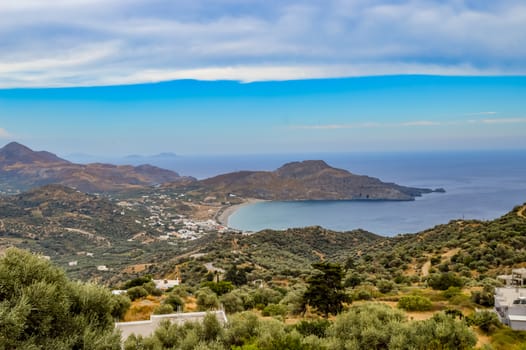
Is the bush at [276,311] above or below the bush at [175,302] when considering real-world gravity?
above

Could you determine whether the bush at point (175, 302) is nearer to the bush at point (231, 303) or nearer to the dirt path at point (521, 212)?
the bush at point (231, 303)

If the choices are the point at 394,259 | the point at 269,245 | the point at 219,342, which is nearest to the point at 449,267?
the point at 394,259

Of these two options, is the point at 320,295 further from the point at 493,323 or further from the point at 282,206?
the point at 282,206

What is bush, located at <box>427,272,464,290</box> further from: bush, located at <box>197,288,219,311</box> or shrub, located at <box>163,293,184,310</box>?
shrub, located at <box>163,293,184,310</box>

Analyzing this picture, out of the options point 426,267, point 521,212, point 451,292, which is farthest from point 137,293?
point 521,212

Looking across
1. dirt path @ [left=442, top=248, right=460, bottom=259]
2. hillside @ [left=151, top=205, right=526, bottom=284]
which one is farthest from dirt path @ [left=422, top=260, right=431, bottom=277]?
dirt path @ [left=442, top=248, right=460, bottom=259]

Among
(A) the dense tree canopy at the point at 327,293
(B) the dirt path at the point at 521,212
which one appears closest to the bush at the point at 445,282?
(A) the dense tree canopy at the point at 327,293
